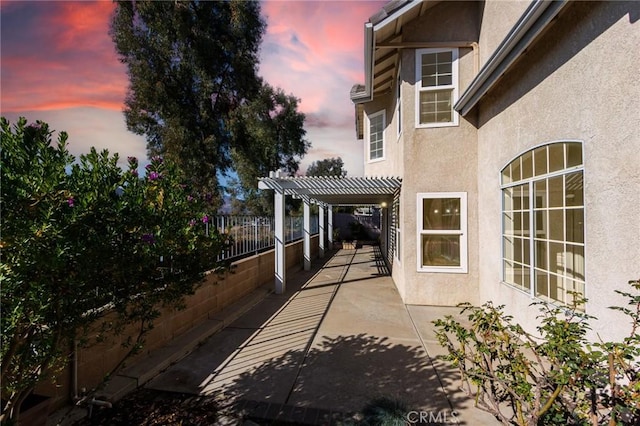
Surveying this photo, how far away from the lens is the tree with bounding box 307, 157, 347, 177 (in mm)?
56416

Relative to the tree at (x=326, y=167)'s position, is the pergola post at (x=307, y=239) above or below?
below

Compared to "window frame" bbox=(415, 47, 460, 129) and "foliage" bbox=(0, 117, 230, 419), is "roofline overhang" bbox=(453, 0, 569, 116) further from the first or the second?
"foliage" bbox=(0, 117, 230, 419)

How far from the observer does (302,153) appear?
2281 cm

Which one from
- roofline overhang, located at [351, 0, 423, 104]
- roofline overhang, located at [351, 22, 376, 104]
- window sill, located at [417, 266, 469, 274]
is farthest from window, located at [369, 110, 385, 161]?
window sill, located at [417, 266, 469, 274]

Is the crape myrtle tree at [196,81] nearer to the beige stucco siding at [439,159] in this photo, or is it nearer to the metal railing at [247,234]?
the metal railing at [247,234]

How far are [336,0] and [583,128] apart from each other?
5947 mm

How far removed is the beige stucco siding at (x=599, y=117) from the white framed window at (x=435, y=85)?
2491 millimetres

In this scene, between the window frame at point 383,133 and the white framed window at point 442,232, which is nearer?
the white framed window at point 442,232

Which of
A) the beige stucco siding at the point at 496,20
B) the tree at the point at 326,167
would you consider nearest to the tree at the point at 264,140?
the beige stucco siding at the point at 496,20

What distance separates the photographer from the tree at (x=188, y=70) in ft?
51.2

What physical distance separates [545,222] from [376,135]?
25.0 ft

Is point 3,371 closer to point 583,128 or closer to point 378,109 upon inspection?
point 583,128

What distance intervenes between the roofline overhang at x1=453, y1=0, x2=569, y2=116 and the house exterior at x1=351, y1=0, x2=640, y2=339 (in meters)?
0.02

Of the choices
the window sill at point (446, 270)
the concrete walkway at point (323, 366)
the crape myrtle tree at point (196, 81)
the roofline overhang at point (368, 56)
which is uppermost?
the crape myrtle tree at point (196, 81)
